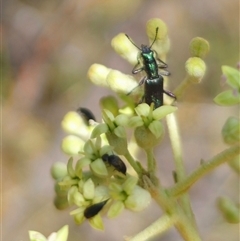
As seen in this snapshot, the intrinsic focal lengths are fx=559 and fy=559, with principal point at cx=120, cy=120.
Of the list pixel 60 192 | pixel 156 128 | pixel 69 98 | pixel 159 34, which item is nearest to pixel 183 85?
pixel 159 34

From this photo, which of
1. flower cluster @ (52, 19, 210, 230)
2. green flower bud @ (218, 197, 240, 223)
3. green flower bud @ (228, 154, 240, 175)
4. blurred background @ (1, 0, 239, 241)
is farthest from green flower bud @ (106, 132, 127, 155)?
blurred background @ (1, 0, 239, 241)

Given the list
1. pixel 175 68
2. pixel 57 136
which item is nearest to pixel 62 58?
pixel 57 136

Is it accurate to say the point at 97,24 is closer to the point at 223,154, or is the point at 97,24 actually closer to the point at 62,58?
the point at 62,58

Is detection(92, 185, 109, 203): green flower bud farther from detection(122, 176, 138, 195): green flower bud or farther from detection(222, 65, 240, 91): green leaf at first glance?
detection(222, 65, 240, 91): green leaf

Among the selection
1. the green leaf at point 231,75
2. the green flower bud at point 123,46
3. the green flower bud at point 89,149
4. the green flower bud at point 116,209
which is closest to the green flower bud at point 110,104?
the green flower bud at point 123,46

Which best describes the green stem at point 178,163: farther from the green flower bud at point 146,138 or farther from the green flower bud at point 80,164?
the green flower bud at point 80,164
